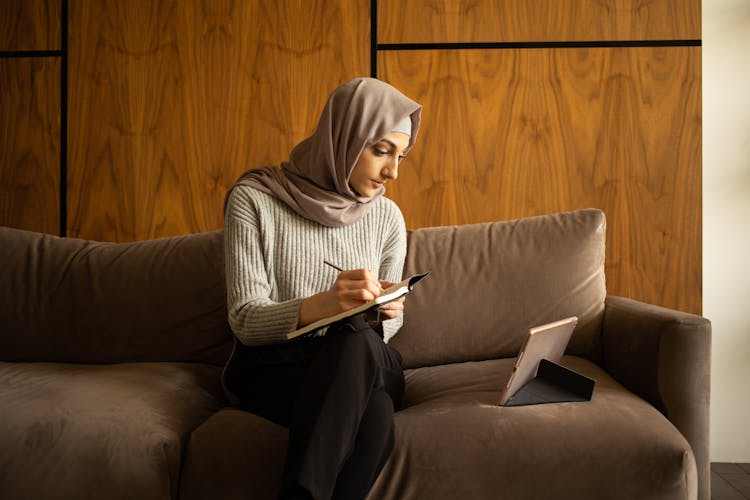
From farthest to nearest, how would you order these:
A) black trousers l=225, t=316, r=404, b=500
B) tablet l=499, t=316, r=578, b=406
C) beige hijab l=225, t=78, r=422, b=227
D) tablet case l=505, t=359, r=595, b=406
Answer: beige hijab l=225, t=78, r=422, b=227 < tablet case l=505, t=359, r=595, b=406 < tablet l=499, t=316, r=578, b=406 < black trousers l=225, t=316, r=404, b=500

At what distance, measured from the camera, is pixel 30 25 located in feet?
8.46

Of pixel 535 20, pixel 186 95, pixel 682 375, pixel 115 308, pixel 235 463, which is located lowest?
pixel 235 463

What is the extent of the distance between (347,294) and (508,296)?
32.3 inches

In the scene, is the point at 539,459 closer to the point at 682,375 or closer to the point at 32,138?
the point at 682,375

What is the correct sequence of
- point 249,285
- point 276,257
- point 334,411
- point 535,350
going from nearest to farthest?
point 334,411
point 535,350
point 249,285
point 276,257

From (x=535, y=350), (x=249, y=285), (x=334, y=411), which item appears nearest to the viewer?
(x=334, y=411)

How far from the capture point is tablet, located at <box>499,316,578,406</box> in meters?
1.38

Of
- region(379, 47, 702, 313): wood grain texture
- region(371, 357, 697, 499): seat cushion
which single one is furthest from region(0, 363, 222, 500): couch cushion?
region(379, 47, 702, 313): wood grain texture

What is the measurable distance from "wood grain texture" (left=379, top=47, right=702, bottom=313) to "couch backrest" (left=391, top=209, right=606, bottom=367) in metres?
0.50

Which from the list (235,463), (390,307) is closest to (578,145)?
(390,307)

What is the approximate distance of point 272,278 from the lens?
1654 mm

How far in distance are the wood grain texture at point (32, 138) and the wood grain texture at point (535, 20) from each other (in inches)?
57.0

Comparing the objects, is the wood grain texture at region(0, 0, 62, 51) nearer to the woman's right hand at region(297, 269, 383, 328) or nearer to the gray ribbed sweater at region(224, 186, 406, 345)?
the gray ribbed sweater at region(224, 186, 406, 345)

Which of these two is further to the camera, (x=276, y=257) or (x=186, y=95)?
(x=186, y=95)
